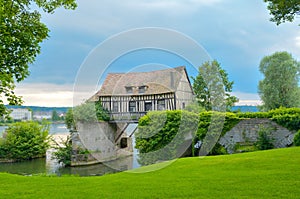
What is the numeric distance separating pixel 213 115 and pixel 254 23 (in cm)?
468

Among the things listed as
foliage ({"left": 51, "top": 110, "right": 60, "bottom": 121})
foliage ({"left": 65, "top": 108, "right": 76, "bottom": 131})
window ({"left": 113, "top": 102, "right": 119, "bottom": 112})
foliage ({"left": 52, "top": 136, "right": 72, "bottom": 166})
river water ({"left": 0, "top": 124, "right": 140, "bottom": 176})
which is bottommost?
river water ({"left": 0, "top": 124, "right": 140, "bottom": 176})

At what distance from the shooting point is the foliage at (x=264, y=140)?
37.3 ft

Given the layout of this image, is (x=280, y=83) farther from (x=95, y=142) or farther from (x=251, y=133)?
(x=95, y=142)

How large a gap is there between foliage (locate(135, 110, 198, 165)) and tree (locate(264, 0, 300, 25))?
6.50 m

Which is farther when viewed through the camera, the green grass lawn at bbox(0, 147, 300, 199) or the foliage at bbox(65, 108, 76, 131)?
the foliage at bbox(65, 108, 76, 131)

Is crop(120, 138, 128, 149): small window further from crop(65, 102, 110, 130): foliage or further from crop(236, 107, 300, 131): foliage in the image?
crop(236, 107, 300, 131): foliage

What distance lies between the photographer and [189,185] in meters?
4.32

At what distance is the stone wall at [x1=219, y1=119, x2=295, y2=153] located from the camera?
37.5 ft

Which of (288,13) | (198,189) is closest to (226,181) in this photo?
(198,189)

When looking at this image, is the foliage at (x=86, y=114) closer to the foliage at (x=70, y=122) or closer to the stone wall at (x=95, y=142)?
the foliage at (x=70, y=122)

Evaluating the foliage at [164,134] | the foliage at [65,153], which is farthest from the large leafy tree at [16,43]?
the foliage at [65,153]

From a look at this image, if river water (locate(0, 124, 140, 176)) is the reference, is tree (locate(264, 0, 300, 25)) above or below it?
above

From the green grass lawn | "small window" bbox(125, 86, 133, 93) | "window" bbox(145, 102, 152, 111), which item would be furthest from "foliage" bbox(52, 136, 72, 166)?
the green grass lawn

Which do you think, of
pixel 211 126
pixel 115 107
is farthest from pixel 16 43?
pixel 115 107
